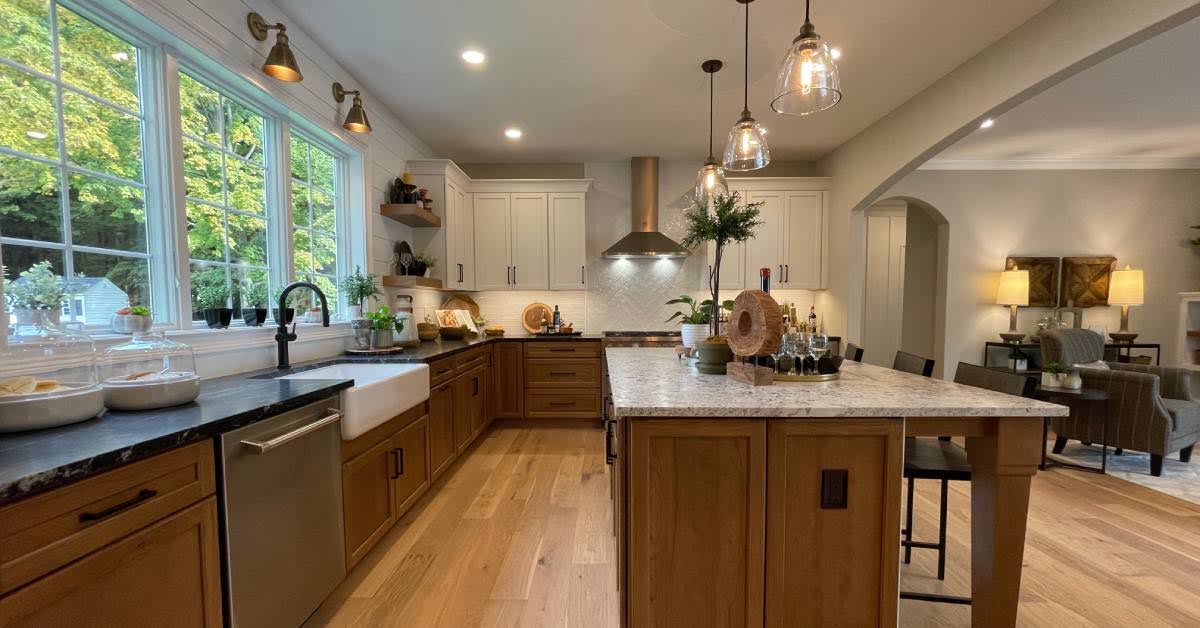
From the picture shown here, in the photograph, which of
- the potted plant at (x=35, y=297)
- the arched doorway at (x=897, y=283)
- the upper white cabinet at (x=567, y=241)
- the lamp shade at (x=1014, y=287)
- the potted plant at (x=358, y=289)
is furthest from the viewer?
the arched doorway at (x=897, y=283)

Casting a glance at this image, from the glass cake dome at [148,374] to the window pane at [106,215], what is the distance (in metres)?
0.44

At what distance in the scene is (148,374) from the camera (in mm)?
1360

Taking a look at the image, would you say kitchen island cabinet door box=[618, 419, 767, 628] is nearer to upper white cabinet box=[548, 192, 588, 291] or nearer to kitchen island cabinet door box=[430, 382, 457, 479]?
kitchen island cabinet door box=[430, 382, 457, 479]

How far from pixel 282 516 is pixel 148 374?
0.63 meters

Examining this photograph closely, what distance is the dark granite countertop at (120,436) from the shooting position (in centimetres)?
82

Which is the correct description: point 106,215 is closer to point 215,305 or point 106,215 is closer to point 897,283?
point 215,305

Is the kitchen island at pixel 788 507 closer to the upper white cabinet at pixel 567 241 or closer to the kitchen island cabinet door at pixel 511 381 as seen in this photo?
the kitchen island cabinet door at pixel 511 381

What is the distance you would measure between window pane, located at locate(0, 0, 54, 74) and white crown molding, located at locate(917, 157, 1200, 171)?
248 inches

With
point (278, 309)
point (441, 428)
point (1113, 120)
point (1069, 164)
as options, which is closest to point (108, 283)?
point (278, 309)

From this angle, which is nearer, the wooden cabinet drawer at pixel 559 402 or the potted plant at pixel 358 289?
the potted plant at pixel 358 289

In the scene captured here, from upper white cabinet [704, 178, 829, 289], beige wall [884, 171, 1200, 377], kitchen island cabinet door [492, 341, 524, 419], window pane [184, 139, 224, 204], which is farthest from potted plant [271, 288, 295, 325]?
beige wall [884, 171, 1200, 377]

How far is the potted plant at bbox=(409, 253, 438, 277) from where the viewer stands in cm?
371

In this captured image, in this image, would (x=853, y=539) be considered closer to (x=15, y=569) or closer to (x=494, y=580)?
(x=494, y=580)

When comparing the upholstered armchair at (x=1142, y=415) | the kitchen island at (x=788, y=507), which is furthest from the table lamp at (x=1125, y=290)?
the kitchen island at (x=788, y=507)
